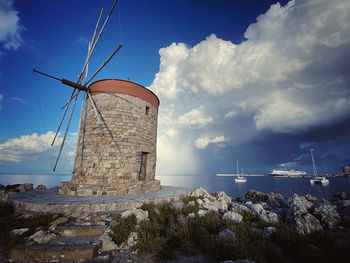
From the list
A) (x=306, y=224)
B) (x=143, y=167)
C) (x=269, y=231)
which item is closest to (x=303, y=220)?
(x=306, y=224)

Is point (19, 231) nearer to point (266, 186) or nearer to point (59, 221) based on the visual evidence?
point (59, 221)

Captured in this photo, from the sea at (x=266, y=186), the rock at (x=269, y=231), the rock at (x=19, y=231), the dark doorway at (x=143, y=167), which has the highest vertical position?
the dark doorway at (x=143, y=167)

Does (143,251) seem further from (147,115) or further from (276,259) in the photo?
(147,115)

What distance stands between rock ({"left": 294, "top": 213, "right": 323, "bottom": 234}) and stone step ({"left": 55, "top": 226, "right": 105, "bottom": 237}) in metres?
5.56

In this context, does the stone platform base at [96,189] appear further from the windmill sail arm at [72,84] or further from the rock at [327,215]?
the rock at [327,215]

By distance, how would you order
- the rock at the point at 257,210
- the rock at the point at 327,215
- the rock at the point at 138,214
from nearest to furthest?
the rock at the point at 327,215 → the rock at the point at 138,214 → the rock at the point at 257,210

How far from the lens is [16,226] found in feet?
14.1

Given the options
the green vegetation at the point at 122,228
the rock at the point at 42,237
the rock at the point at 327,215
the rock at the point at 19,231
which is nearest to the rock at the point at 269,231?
the rock at the point at 327,215

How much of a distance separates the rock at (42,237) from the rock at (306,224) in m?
6.54

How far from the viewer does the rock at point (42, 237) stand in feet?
11.6

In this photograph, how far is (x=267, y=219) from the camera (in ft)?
16.8

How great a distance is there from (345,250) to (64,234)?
6548mm

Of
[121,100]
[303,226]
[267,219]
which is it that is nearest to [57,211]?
[121,100]

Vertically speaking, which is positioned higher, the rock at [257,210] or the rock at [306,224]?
the rock at [306,224]
